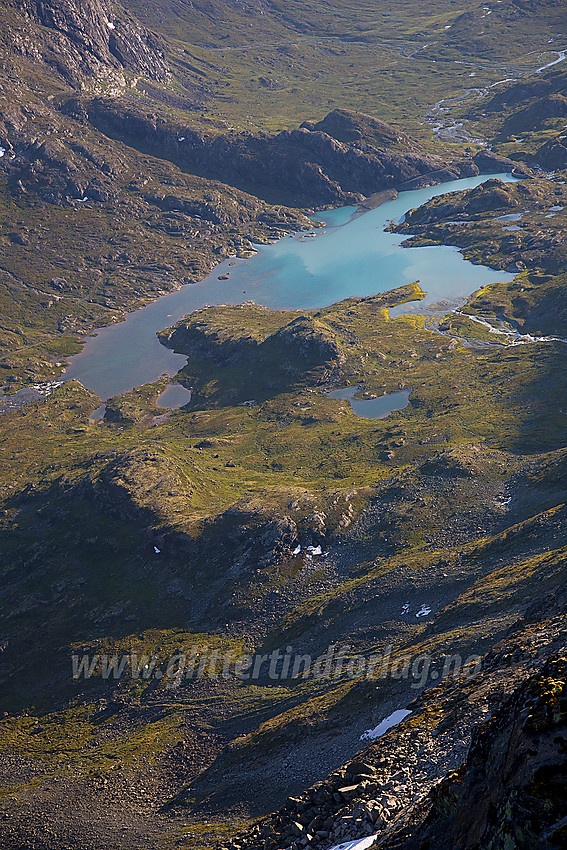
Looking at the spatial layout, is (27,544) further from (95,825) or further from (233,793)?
(233,793)

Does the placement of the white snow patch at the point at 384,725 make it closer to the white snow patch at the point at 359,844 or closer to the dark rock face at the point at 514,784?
the white snow patch at the point at 359,844

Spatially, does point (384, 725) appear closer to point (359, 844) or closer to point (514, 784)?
point (359, 844)

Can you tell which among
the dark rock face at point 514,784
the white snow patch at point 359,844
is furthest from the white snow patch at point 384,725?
the dark rock face at point 514,784

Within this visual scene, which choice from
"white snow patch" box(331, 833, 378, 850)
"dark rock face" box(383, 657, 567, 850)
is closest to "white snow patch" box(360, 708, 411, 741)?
"white snow patch" box(331, 833, 378, 850)

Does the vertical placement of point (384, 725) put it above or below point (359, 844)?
below

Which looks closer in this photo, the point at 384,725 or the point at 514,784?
the point at 514,784

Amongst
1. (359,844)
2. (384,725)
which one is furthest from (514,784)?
(384,725)

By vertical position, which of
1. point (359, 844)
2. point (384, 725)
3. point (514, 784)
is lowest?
point (384, 725)

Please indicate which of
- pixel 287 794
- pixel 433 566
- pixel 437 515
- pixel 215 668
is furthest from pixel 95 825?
pixel 437 515
